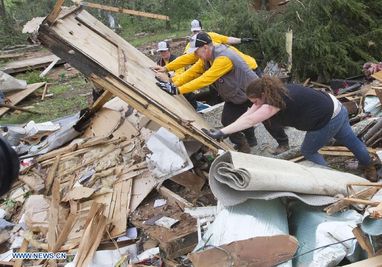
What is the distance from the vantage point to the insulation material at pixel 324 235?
3.02 meters

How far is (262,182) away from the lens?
124 inches

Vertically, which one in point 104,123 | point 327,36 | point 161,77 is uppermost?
point 161,77

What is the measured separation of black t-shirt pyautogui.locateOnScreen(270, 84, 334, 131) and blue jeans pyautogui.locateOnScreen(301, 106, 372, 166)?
0.32ft

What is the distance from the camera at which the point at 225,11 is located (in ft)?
28.6

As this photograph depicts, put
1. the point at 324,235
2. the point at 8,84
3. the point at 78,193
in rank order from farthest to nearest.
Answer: the point at 8,84 → the point at 78,193 → the point at 324,235

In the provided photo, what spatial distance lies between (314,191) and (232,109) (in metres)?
1.91

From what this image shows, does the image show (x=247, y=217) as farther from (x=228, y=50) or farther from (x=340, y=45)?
(x=340, y=45)

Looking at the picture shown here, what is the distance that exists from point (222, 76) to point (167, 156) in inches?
40.9

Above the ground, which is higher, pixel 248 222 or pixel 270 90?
pixel 270 90

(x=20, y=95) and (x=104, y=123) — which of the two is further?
(x=20, y=95)

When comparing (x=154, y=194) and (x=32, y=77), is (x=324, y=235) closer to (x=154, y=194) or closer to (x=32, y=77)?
(x=154, y=194)

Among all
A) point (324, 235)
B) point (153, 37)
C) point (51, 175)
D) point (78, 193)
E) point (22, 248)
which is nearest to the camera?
point (324, 235)

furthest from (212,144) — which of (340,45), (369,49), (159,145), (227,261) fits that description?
(369,49)

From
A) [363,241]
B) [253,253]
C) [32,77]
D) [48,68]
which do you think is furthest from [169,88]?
[48,68]
